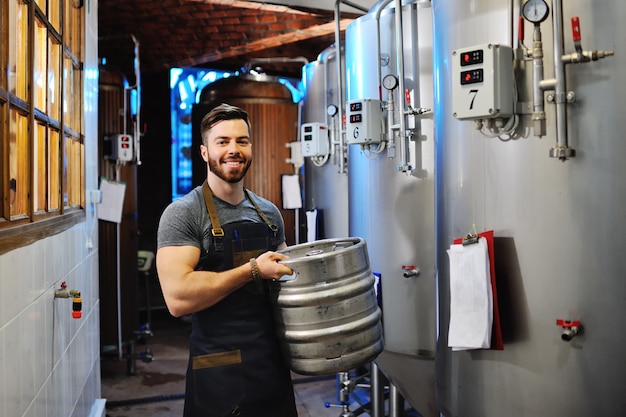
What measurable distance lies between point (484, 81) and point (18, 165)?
145 cm

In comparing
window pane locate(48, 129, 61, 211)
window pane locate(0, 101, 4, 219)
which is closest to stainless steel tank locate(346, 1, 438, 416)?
window pane locate(48, 129, 61, 211)

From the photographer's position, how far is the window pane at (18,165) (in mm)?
1701

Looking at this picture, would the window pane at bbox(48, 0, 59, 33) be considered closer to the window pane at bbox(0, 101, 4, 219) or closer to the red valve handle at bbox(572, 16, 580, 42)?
the window pane at bbox(0, 101, 4, 219)

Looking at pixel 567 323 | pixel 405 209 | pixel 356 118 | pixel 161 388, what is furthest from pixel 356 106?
pixel 161 388

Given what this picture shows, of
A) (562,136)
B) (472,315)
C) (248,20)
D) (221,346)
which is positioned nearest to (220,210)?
(221,346)

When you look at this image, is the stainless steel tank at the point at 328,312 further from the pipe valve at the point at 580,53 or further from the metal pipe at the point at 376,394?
the metal pipe at the point at 376,394

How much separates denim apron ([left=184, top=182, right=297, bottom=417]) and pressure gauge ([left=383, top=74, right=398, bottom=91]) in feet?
4.49

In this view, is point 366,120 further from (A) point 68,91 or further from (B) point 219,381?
(B) point 219,381

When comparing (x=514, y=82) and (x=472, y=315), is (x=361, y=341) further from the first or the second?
(x=514, y=82)

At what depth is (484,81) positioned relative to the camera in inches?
72.7

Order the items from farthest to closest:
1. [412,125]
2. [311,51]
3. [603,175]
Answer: [311,51] → [412,125] → [603,175]

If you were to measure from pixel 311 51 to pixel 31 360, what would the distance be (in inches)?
206

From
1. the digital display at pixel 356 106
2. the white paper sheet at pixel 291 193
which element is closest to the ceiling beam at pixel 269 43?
the white paper sheet at pixel 291 193

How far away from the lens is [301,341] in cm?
179
